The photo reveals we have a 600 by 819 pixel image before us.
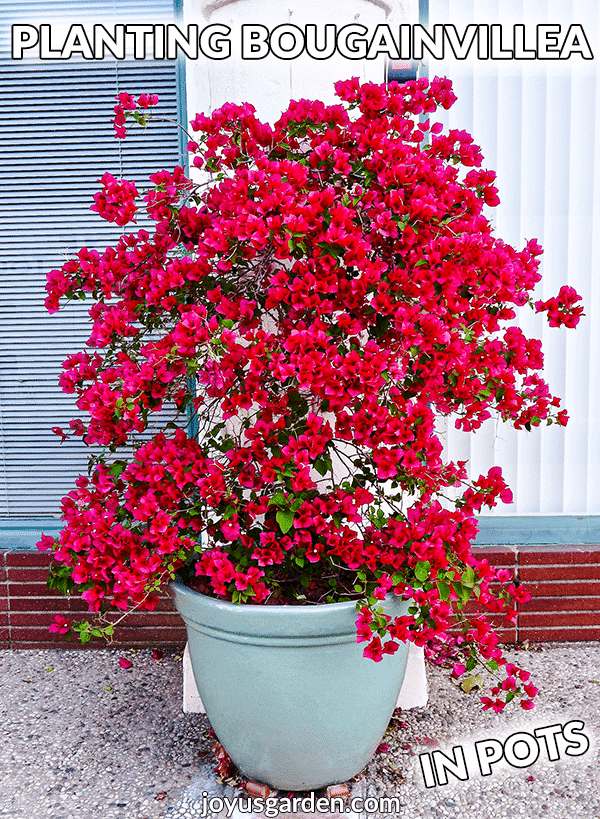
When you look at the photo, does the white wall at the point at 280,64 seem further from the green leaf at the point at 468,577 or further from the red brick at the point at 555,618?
the red brick at the point at 555,618

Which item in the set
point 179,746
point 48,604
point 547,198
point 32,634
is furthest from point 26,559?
point 547,198

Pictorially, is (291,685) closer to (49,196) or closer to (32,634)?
(32,634)

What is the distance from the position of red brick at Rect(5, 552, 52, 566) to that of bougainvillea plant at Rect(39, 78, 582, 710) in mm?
858

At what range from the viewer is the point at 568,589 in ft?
8.39

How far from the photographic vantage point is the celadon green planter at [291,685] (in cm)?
164

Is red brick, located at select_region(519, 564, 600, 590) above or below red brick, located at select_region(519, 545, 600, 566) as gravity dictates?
below

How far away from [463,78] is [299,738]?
2.10m

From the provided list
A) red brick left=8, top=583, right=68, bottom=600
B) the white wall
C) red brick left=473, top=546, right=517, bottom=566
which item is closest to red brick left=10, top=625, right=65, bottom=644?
red brick left=8, top=583, right=68, bottom=600

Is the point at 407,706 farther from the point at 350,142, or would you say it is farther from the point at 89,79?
the point at 89,79

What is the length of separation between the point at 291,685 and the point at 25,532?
1434mm

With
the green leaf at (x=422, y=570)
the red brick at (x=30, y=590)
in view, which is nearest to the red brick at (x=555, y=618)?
the green leaf at (x=422, y=570)

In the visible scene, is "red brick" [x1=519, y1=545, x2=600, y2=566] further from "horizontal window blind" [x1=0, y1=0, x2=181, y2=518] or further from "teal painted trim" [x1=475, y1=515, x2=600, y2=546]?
"horizontal window blind" [x1=0, y1=0, x2=181, y2=518]

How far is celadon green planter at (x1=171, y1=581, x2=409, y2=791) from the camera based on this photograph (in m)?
1.64

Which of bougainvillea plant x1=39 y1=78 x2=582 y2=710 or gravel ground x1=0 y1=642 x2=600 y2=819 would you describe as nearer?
bougainvillea plant x1=39 y1=78 x2=582 y2=710
